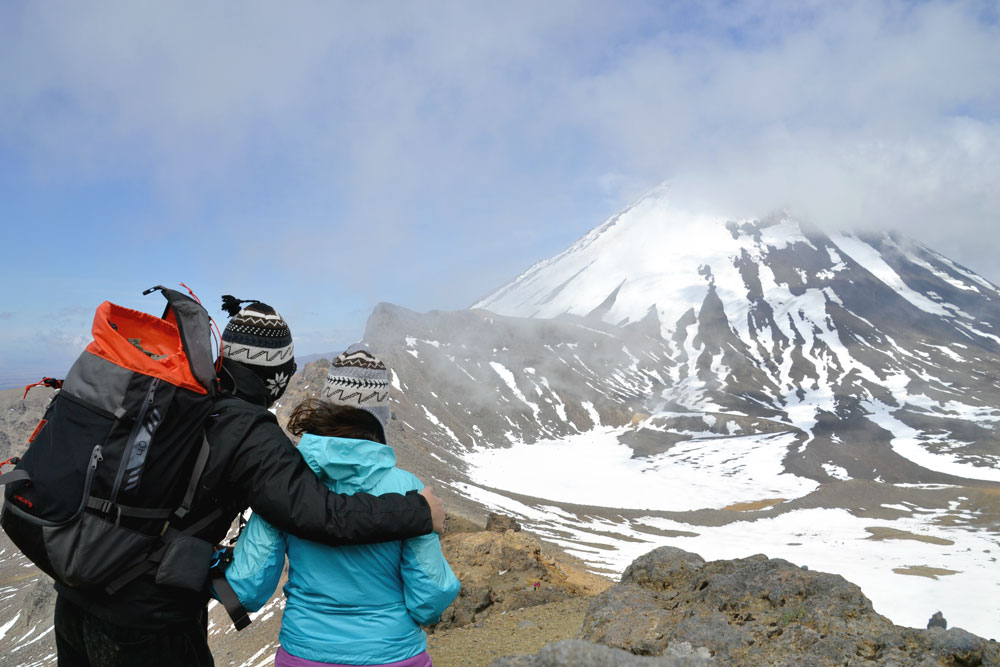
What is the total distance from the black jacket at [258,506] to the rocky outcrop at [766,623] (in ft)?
8.80

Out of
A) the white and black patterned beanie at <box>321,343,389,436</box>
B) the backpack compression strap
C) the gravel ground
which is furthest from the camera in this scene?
the gravel ground

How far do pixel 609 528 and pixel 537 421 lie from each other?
2125 inches

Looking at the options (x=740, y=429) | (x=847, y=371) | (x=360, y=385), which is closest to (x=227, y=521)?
(x=360, y=385)

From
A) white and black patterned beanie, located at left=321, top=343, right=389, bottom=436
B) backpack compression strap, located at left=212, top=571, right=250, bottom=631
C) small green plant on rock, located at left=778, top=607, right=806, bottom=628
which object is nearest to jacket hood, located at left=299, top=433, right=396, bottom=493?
white and black patterned beanie, located at left=321, top=343, right=389, bottom=436

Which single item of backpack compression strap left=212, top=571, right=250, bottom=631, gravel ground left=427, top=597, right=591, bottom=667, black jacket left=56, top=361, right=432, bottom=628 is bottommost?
gravel ground left=427, top=597, right=591, bottom=667

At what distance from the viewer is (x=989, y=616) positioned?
109 ft

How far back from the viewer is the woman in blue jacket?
2822 millimetres

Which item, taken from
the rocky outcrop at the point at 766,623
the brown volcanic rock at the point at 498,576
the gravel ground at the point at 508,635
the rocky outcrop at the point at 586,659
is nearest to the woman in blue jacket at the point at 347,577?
the rocky outcrop at the point at 586,659

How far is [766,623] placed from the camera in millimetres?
4539

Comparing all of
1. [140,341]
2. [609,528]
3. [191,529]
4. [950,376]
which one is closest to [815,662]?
[191,529]

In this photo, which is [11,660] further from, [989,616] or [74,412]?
[989,616]

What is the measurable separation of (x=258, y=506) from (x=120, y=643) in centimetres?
88

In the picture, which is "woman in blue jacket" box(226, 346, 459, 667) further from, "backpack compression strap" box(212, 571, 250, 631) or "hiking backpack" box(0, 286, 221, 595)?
"hiking backpack" box(0, 286, 221, 595)

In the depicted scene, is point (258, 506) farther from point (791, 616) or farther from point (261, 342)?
point (791, 616)
